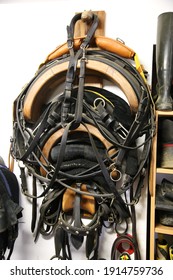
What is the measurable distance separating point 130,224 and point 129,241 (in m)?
0.08

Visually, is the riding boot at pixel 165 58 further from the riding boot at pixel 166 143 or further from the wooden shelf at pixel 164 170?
the wooden shelf at pixel 164 170

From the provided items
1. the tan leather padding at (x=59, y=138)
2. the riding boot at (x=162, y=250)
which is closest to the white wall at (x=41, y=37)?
the riding boot at (x=162, y=250)

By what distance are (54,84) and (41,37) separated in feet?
0.94

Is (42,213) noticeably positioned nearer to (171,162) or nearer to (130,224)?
(130,224)

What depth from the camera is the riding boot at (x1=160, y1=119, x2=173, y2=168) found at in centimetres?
86

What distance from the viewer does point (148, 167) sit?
0.94m

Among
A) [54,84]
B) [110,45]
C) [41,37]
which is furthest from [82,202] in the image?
[41,37]

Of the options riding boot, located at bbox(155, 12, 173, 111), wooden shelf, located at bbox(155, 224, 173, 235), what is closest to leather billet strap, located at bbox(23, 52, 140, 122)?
riding boot, located at bbox(155, 12, 173, 111)

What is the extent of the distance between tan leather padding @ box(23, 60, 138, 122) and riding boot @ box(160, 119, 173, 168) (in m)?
0.16

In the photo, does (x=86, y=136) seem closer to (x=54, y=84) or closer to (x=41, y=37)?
(x=54, y=84)

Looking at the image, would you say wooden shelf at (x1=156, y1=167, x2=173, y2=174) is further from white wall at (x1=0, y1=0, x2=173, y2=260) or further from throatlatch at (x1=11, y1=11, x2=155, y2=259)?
white wall at (x1=0, y1=0, x2=173, y2=260)

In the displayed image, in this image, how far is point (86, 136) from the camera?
0.94 m

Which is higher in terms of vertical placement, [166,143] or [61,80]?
[61,80]

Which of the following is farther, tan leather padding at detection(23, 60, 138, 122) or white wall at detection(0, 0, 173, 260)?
white wall at detection(0, 0, 173, 260)
